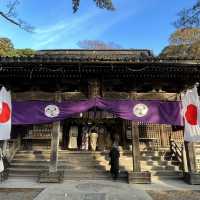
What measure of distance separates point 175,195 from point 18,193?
540 cm

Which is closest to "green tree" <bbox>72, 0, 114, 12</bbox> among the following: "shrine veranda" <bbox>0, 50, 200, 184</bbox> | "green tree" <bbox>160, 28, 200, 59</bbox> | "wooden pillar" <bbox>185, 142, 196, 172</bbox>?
"shrine veranda" <bbox>0, 50, 200, 184</bbox>

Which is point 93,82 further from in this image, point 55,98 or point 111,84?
point 55,98

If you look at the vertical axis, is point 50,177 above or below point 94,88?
below

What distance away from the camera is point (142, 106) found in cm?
1250

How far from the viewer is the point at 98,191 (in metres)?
9.95

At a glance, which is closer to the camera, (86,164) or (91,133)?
(86,164)

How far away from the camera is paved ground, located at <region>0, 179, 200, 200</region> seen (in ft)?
29.8

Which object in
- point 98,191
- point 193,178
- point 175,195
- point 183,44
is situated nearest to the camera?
point 175,195

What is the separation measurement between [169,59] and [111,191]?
5892mm

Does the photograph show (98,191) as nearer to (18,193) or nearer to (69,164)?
(18,193)

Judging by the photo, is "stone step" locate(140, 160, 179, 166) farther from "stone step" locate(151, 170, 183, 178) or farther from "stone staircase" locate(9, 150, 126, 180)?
"stone staircase" locate(9, 150, 126, 180)

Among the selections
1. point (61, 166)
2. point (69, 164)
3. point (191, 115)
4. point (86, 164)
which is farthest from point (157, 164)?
point (61, 166)

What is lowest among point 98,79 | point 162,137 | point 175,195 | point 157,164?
point 175,195

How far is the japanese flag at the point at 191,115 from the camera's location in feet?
39.1
